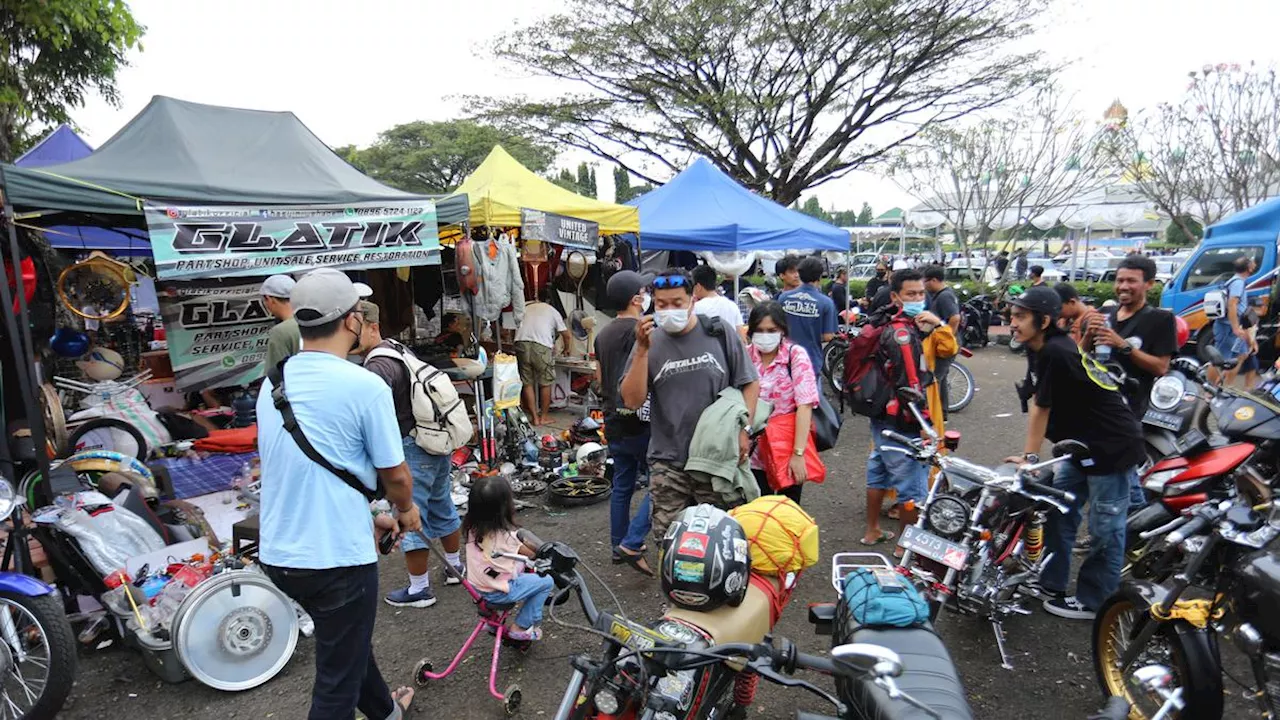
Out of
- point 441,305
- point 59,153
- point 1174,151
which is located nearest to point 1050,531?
point 441,305

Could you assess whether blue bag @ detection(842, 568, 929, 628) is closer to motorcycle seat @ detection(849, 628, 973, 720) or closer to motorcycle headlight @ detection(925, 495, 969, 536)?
motorcycle seat @ detection(849, 628, 973, 720)

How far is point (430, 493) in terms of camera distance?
391 cm

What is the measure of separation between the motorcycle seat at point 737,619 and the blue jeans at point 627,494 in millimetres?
1636

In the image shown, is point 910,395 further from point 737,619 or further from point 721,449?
point 737,619

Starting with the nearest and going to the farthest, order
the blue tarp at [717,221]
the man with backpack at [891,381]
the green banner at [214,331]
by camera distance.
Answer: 1. the man with backpack at [891,381]
2. the green banner at [214,331]
3. the blue tarp at [717,221]

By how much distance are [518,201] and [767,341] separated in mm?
4352

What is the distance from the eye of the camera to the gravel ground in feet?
9.97

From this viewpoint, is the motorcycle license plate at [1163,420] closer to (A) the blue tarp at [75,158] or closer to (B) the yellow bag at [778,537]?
(B) the yellow bag at [778,537]

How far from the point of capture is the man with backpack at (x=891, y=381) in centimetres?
419

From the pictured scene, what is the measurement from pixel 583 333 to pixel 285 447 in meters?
6.77

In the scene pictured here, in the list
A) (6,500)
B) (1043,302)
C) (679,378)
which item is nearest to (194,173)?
(6,500)

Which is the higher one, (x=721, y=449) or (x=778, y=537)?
(x=721, y=449)

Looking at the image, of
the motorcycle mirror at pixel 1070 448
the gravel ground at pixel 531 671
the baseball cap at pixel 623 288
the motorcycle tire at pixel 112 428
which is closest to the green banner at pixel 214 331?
the motorcycle tire at pixel 112 428

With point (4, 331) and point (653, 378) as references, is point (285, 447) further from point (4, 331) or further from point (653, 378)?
point (4, 331)
